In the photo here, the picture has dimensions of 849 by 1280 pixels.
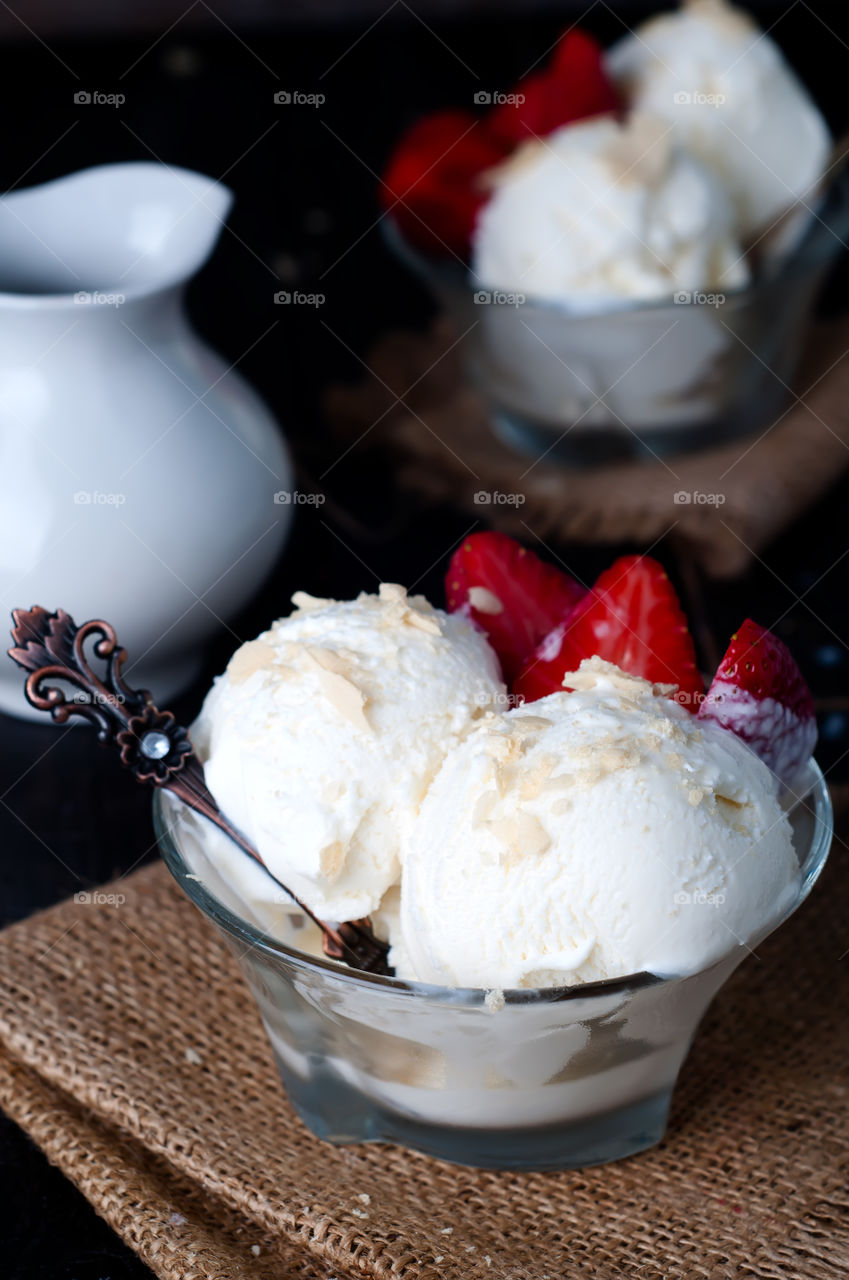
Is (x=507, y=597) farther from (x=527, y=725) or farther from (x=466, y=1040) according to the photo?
(x=466, y=1040)

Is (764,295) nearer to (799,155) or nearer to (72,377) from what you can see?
(799,155)

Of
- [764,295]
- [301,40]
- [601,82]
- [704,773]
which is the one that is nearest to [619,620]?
[704,773]

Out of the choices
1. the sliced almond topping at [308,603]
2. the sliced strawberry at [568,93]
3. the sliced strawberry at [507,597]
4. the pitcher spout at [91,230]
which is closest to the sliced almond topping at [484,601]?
the sliced strawberry at [507,597]

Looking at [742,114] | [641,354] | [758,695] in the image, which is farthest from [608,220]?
[758,695]

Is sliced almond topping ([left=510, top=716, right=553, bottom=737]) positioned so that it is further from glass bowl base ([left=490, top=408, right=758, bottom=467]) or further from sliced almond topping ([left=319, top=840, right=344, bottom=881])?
glass bowl base ([left=490, top=408, right=758, bottom=467])

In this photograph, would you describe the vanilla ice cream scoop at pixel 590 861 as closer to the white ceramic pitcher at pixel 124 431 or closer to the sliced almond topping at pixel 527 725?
the sliced almond topping at pixel 527 725

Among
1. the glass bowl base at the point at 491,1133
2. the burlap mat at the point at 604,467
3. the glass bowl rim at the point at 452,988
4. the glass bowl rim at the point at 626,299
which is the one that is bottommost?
the glass bowl base at the point at 491,1133
